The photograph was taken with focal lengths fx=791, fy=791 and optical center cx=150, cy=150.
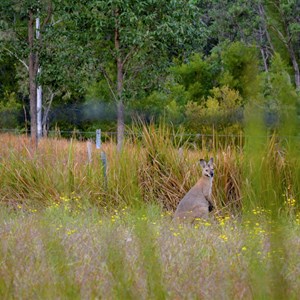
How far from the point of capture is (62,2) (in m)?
26.5

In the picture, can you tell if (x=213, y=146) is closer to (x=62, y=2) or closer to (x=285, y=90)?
(x=285, y=90)

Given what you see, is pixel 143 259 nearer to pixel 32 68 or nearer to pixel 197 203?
pixel 197 203

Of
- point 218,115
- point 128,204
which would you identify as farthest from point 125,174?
point 218,115

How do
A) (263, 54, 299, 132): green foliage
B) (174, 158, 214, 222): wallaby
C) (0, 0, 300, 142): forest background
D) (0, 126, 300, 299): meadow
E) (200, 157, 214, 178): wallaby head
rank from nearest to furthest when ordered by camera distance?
(263, 54, 299, 132): green foliage
(0, 126, 300, 299): meadow
(174, 158, 214, 222): wallaby
(200, 157, 214, 178): wallaby head
(0, 0, 300, 142): forest background

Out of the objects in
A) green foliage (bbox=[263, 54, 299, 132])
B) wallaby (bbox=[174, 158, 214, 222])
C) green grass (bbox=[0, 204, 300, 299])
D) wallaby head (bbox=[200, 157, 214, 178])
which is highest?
green foliage (bbox=[263, 54, 299, 132])

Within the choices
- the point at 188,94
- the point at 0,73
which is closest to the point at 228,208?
the point at 188,94

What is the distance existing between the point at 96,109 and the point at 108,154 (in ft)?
16.3

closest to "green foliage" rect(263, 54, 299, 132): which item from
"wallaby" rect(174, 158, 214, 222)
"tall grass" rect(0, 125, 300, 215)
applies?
"wallaby" rect(174, 158, 214, 222)

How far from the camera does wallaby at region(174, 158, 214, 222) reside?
970 cm

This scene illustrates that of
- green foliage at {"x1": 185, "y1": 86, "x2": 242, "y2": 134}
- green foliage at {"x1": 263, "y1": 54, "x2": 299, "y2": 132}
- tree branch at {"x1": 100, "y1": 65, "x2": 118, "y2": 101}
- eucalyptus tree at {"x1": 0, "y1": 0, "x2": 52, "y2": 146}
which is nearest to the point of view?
green foliage at {"x1": 263, "y1": 54, "x2": 299, "y2": 132}

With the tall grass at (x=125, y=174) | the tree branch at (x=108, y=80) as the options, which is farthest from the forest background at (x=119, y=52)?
the tall grass at (x=125, y=174)

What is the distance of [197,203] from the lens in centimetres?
993

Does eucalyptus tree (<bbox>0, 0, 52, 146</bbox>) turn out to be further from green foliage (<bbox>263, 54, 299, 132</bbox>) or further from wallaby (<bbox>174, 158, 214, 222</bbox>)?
green foliage (<bbox>263, 54, 299, 132</bbox>)

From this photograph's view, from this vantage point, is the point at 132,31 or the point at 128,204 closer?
the point at 128,204
